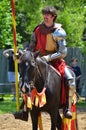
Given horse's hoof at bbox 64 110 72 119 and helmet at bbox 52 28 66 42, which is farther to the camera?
horse's hoof at bbox 64 110 72 119

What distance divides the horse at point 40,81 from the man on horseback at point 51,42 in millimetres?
164

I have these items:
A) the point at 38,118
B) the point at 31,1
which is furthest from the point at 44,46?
the point at 31,1

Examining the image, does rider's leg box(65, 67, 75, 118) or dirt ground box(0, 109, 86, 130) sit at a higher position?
rider's leg box(65, 67, 75, 118)

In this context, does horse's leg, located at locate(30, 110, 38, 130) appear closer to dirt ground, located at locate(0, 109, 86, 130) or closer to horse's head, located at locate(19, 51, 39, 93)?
horse's head, located at locate(19, 51, 39, 93)

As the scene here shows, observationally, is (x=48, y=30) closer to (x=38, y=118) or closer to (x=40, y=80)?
(x=40, y=80)

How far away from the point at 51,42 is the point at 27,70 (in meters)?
1.03

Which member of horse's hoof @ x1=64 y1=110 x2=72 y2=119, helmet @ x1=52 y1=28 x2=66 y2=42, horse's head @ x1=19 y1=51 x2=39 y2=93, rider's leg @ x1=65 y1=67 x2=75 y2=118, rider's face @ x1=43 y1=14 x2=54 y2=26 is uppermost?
rider's face @ x1=43 y1=14 x2=54 y2=26

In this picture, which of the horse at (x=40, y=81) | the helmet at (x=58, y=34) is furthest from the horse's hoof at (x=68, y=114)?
the helmet at (x=58, y=34)

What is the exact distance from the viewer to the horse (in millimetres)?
7008

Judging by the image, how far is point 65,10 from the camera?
19.0 meters

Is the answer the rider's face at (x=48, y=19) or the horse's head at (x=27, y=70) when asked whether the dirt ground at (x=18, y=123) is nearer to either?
the rider's face at (x=48, y=19)

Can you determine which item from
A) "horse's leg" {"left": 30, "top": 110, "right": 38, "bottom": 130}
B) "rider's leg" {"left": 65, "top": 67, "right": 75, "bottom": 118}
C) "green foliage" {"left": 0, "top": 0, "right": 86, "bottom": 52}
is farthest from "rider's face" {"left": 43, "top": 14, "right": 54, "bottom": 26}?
"green foliage" {"left": 0, "top": 0, "right": 86, "bottom": 52}

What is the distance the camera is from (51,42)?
785 centimetres

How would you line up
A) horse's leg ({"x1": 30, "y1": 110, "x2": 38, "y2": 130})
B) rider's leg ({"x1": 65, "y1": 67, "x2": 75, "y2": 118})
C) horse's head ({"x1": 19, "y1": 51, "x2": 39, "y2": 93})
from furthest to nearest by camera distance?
rider's leg ({"x1": 65, "y1": 67, "x2": 75, "y2": 118}) → horse's leg ({"x1": 30, "y1": 110, "x2": 38, "y2": 130}) → horse's head ({"x1": 19, "y1": 51, "x2": 39, "y2": 93})
